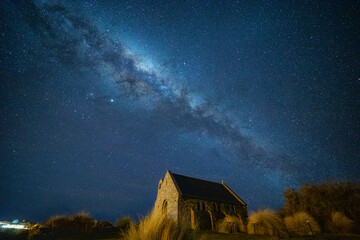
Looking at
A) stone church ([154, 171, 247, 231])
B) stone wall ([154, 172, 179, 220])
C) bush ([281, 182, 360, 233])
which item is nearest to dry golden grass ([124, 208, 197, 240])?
stone church ([154, 171, 247, 231])

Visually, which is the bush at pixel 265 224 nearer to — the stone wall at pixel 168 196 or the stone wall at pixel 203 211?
the stone wall at pixel 203 211

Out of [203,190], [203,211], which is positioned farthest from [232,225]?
[203,190]

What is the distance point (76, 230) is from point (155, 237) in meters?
15.1

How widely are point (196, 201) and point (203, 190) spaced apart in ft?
13.2

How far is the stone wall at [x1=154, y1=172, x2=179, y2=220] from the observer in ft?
76.9

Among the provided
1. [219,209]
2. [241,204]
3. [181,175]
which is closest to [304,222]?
[219,209]

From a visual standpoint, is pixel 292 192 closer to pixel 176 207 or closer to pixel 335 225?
pixel 335 225

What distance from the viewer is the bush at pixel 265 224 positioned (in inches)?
535

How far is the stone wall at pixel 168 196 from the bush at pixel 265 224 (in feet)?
34.1

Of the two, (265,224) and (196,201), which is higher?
(196,201)

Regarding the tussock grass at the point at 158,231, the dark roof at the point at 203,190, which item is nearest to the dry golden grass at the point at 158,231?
the tussock grass at the point at 158,231

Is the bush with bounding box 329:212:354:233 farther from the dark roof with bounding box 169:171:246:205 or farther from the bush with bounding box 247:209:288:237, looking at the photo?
the dark roof with bounding box 169:171:246:205

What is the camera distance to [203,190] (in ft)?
93.5

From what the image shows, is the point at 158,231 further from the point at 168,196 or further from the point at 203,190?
the point at 203,190
